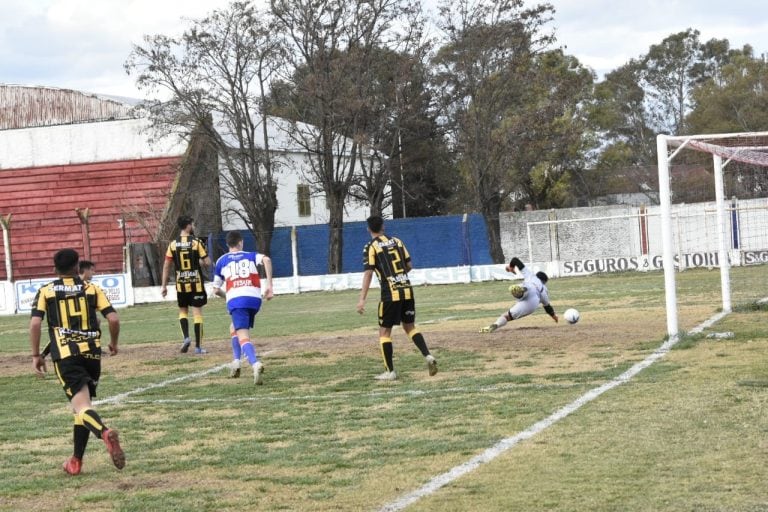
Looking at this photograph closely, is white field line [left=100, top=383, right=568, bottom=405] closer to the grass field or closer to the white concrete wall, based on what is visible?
the grass field

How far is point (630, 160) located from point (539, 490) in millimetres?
62337

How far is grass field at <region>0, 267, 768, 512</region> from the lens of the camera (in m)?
6.83

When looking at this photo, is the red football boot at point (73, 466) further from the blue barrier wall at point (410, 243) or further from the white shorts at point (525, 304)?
the blue barrier wall at point (410, 243)

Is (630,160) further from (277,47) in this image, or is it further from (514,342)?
(514,342)

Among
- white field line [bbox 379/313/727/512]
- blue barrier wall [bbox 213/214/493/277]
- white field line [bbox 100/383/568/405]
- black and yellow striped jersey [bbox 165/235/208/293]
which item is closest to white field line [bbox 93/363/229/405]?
white field line [bbox 100/383/568/405]

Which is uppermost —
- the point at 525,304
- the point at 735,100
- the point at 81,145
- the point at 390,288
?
the point at 735,100

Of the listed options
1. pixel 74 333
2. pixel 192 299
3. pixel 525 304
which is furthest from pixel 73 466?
pixel 525 304

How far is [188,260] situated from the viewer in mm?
16500

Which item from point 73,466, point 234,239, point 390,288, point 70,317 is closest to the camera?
point 73,466

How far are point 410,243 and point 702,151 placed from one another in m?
24.7

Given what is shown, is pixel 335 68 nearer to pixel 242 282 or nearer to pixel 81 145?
pixel 81 145

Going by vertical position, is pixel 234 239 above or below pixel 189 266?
Answer: above

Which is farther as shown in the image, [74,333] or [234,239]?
[234,239]

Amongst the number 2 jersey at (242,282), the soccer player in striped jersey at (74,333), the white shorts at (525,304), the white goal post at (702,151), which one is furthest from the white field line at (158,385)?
the white goal post at (702,151)
